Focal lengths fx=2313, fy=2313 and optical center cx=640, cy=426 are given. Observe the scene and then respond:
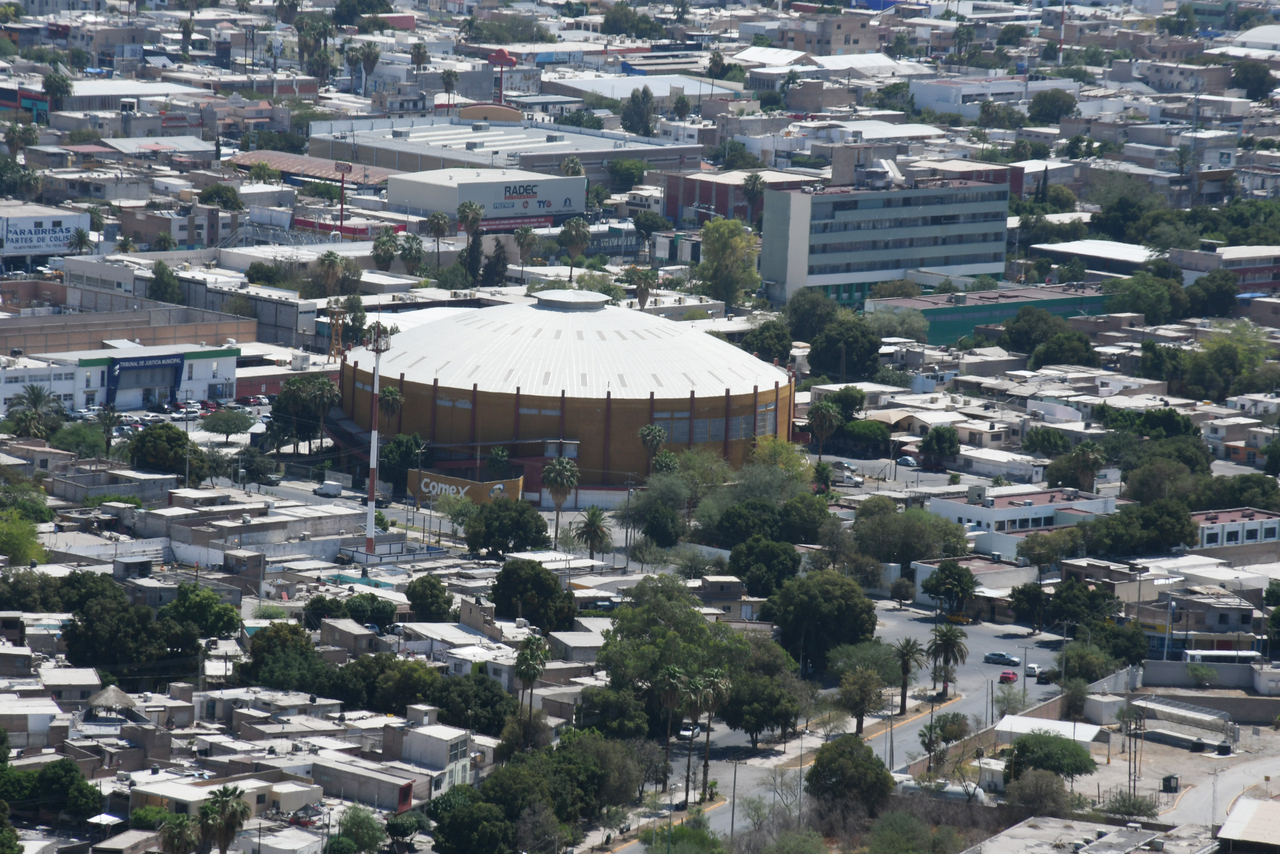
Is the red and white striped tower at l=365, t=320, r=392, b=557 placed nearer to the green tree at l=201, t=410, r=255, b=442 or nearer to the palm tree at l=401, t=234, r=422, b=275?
the green tree at l=201, t=410, r=255, b=442

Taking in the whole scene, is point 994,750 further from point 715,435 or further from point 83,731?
point 715,435

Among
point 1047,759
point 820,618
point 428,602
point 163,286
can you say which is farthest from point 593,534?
point 163,286

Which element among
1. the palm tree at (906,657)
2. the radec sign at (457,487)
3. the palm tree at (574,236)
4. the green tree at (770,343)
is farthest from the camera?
the palm tree at (574,236)

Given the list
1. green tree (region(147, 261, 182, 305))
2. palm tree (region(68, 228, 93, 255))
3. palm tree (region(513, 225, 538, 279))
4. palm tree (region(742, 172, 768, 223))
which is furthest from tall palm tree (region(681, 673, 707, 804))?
palm tree (region(742, 172, 768, 223))

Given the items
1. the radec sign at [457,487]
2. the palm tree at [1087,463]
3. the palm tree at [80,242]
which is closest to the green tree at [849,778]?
the radec sign at [457,487]

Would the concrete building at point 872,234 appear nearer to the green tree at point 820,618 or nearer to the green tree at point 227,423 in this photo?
the green tree at point 227,423
